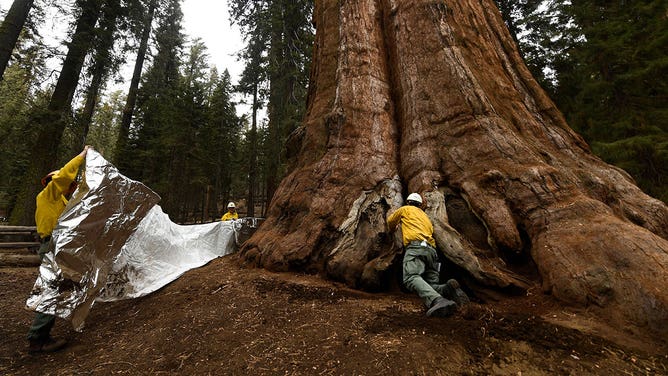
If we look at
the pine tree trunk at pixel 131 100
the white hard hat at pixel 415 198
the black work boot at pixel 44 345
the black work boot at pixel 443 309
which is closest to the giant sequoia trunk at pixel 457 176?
the white hard hat at pixel 415 198

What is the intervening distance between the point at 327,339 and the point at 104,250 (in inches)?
122

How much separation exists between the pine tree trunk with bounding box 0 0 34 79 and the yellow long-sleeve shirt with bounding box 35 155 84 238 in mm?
9155

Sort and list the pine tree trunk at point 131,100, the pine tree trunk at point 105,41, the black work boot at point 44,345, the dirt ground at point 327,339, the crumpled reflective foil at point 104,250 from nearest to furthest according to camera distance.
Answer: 1. the dirt ground at point 327,339
2. the black work boot at point 44,345
3. the crumpled reflective foil at point 104,250
4. the pine tree trunk at point 105,41
5. the pine tree trunk at point 131,100

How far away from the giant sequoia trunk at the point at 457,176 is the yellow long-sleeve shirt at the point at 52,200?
2.46 meters

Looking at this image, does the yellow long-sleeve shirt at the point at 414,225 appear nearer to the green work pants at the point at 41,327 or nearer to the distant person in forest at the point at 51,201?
the green work pants at the point at 41,327

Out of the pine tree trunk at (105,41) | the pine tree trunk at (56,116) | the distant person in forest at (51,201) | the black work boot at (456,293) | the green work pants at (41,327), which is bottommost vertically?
the green work pants at (41,327)

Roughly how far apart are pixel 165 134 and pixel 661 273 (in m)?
21.3

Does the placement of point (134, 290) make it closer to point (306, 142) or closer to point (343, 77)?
point (306, 142)

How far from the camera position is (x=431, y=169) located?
4277 millimetres

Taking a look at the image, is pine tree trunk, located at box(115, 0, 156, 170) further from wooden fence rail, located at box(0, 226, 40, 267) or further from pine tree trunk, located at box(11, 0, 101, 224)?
wooden fence rail, located at box(0, 226, 40, 267)

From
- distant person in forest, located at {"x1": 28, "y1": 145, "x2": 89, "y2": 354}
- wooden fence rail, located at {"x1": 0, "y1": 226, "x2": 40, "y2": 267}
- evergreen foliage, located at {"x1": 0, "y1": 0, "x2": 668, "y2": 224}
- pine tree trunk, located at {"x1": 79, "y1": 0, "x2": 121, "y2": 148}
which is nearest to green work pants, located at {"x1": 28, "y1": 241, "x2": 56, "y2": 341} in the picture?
distant person in forest, located at {"x1": 28, "y1": 145, "x2": 89, "y2": 354}

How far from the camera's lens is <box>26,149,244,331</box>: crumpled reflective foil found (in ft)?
10.2

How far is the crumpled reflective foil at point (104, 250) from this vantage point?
3100 mm

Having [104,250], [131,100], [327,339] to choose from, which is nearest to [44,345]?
[104,250]
